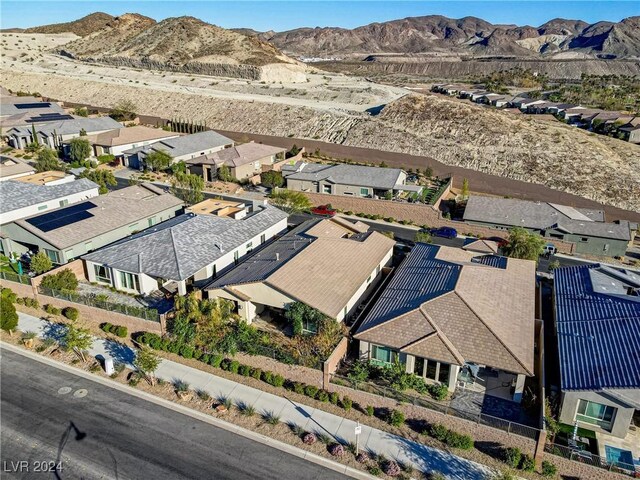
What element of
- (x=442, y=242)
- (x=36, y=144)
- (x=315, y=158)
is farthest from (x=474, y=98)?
(x=36, y=144)

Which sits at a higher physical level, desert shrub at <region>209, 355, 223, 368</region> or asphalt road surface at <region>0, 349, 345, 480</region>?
desert shrub at <region>209, 355, 223, 368</region>

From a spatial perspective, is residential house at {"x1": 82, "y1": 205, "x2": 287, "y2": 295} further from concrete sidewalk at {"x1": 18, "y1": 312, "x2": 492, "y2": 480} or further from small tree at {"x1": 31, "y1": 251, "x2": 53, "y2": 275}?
concrete sidewalk at {"x1": 18, "y1": 312, "x2": 492, "y2": 480}

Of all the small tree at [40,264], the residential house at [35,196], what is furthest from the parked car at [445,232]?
the residential house at [35,196]

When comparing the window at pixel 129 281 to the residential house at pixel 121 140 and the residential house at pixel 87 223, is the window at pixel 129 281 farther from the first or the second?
the residential house at pixel 121 140

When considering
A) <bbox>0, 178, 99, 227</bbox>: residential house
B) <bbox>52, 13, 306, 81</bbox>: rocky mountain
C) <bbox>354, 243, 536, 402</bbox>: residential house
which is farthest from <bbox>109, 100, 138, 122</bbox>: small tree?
<bbox>354, 243, 536, 402</bbox>: residential house

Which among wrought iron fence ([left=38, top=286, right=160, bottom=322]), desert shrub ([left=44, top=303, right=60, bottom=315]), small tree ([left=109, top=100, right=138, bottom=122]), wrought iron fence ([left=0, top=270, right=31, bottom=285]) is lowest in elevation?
desert shrub ([left=44, top=303, right=60, bottom=315])
